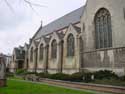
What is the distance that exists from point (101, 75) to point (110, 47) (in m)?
4.26

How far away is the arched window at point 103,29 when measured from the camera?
25.5 meters

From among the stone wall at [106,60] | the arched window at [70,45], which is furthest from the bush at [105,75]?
the arched window at [70,45]

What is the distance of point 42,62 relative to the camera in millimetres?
44406

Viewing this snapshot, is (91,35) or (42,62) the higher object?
(91,35)

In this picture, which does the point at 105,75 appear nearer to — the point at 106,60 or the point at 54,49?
the point at 106,60

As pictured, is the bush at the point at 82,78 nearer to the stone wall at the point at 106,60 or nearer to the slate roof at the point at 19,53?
the stone wall at the point at 106,60

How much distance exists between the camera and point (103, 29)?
1041 inches

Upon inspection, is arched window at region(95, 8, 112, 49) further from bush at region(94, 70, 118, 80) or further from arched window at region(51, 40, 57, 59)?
arched window at region(51, 40, 57, 59)

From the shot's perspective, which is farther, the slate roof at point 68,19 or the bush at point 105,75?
the slate roof at point 68,19

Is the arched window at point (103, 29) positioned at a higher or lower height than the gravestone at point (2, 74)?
higher

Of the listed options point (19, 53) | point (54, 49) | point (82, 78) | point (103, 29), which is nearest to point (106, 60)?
point (82, 78)

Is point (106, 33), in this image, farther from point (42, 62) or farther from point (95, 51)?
point (42, 62)

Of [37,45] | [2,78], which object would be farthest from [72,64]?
[37,45]

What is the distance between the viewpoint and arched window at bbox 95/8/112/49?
83.8 feet
